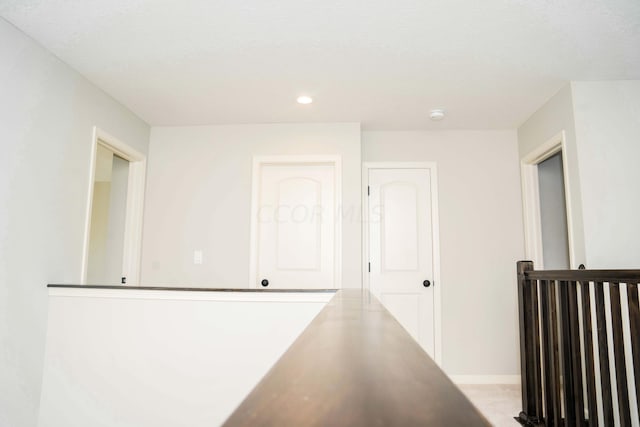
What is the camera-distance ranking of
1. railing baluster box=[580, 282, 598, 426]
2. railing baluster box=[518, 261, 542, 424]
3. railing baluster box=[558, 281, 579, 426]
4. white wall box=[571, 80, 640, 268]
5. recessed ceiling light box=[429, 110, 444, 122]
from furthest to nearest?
recessed ceiling light box=[429, 110, 444, 122]
white wall box=[571, 80, 640, 268]
railing baluster box=[518, 261, 542, 424]
railing baluster box=[558, 281, 579, 426]
railing baluster box=[580, 282, 598, 426]

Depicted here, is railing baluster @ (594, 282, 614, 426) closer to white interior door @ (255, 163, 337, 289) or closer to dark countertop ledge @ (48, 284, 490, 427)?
dark countertop ledge @ (48, 284, 490, 427)

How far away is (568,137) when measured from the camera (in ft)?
9.01

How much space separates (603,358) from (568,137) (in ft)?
5.77

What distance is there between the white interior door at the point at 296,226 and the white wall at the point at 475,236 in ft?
2.15

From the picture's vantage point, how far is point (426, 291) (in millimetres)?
3562

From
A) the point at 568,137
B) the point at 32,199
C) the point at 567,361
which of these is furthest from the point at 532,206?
the point at 32,199

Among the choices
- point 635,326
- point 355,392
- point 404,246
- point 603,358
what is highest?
point 404,246

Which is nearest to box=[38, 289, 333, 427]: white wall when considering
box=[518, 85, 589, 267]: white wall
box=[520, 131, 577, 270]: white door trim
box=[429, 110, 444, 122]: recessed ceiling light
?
box=[518, 85, 589, 267]: white wall

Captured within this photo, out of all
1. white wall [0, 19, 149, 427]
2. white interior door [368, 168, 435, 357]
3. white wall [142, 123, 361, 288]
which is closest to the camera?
white wall [0, 19, 149, 427]

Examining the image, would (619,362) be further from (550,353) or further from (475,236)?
(475,236)

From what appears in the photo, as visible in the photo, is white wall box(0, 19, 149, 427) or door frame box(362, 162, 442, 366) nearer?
white wall box(0, 19, 149, 427)

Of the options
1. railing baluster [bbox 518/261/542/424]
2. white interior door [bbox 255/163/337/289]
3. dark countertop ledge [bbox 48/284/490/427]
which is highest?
white interior door [bbox 255/163/337/289]

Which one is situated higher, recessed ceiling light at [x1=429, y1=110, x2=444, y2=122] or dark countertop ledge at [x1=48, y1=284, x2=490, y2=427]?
recessed ceiling light at [x1=429, y1=110, x2=444, y2=122]

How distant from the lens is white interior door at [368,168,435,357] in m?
3.54
